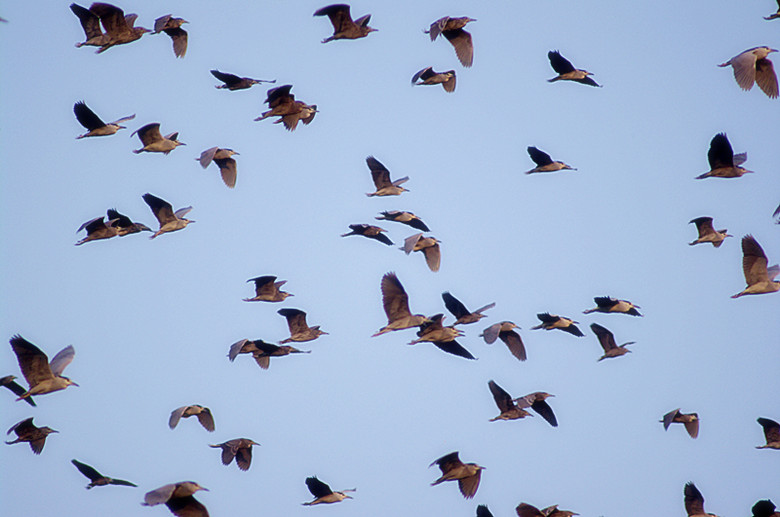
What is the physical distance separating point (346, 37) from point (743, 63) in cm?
758

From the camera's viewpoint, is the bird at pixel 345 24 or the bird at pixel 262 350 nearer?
the bird at pixel 345 24

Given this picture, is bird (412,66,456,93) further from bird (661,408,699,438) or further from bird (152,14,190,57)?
bird (661,408,699,438)

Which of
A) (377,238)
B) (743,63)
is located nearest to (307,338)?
(377,238)

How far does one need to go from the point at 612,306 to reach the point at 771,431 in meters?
4.24

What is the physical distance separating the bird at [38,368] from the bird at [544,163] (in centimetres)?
1030

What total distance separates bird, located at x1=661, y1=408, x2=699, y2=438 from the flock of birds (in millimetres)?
24

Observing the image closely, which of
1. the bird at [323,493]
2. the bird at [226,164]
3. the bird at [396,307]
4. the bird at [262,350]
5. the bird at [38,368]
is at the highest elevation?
the bird at [226,164]

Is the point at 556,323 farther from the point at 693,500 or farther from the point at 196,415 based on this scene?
the point at 196,415

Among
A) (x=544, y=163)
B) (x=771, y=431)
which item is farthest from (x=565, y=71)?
(x=771, y=431)

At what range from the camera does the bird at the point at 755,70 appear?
20.1m

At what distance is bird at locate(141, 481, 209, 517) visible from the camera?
668 inches

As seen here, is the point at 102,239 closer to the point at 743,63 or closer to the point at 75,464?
the point at 75,464

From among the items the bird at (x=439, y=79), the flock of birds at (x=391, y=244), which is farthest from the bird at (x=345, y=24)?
the bird at (x=439, y=79)

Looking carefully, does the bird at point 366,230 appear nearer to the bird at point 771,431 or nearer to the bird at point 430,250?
the bird at point 430,250
